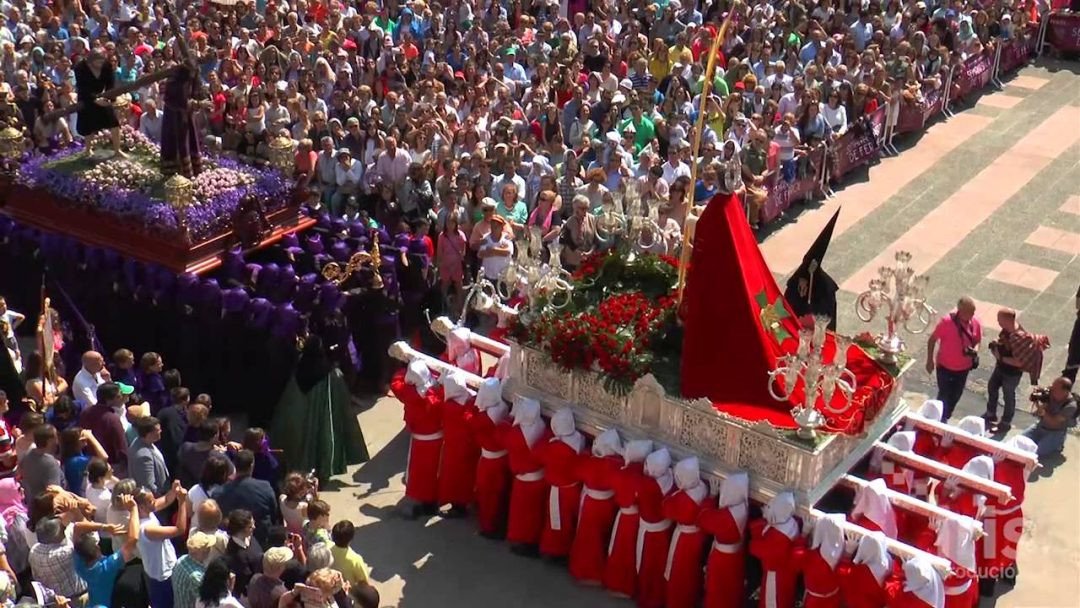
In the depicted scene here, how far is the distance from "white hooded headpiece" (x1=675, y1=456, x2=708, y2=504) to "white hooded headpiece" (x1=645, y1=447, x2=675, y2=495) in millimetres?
86

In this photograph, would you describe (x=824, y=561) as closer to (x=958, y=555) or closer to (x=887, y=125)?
(x=958, y=555)

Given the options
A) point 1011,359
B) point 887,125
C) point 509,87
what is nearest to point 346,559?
point 1011,359

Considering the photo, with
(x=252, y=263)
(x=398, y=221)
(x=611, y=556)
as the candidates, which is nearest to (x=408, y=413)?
(x=611, y=556)

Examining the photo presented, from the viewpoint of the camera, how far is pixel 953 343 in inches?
463

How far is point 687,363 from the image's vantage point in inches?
376

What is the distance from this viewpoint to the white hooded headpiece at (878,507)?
912 centimetres

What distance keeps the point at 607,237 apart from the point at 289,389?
12.4 ft

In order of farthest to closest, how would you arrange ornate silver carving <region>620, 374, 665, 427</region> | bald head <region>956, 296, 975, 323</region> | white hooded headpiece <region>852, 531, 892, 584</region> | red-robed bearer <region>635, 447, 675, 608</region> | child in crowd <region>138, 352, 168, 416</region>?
1. bald head <region>956, 296, 975, 323</region>
2. child in crowd <region>138, 352, 168, 416</region>
3. ornate silver carving <region>620, 374, 665, 427</region>
4. red-robed bearer <region>635, 447, 675, 608</region>
5. white hooded headpiece <region>852, 531, 892, 584</region>

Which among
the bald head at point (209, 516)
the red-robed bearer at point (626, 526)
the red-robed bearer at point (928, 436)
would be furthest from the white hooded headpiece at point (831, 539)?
the bald head at point (209, 516)

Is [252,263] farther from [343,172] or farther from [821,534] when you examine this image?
[821,534]

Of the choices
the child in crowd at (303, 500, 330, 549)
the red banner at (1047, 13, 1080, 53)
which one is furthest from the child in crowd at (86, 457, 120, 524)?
the red banner at (1047, 13, 1080, 53)

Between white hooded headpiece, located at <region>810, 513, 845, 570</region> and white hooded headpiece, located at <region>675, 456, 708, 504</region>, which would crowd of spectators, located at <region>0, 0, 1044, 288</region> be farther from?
white hooded headpiece, located at <region>810, 513, 845, 570</region>

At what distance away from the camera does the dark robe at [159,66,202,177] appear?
12578mm

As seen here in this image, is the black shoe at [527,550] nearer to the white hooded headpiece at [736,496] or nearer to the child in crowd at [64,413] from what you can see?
the white hooded headpiece at [736,496]
